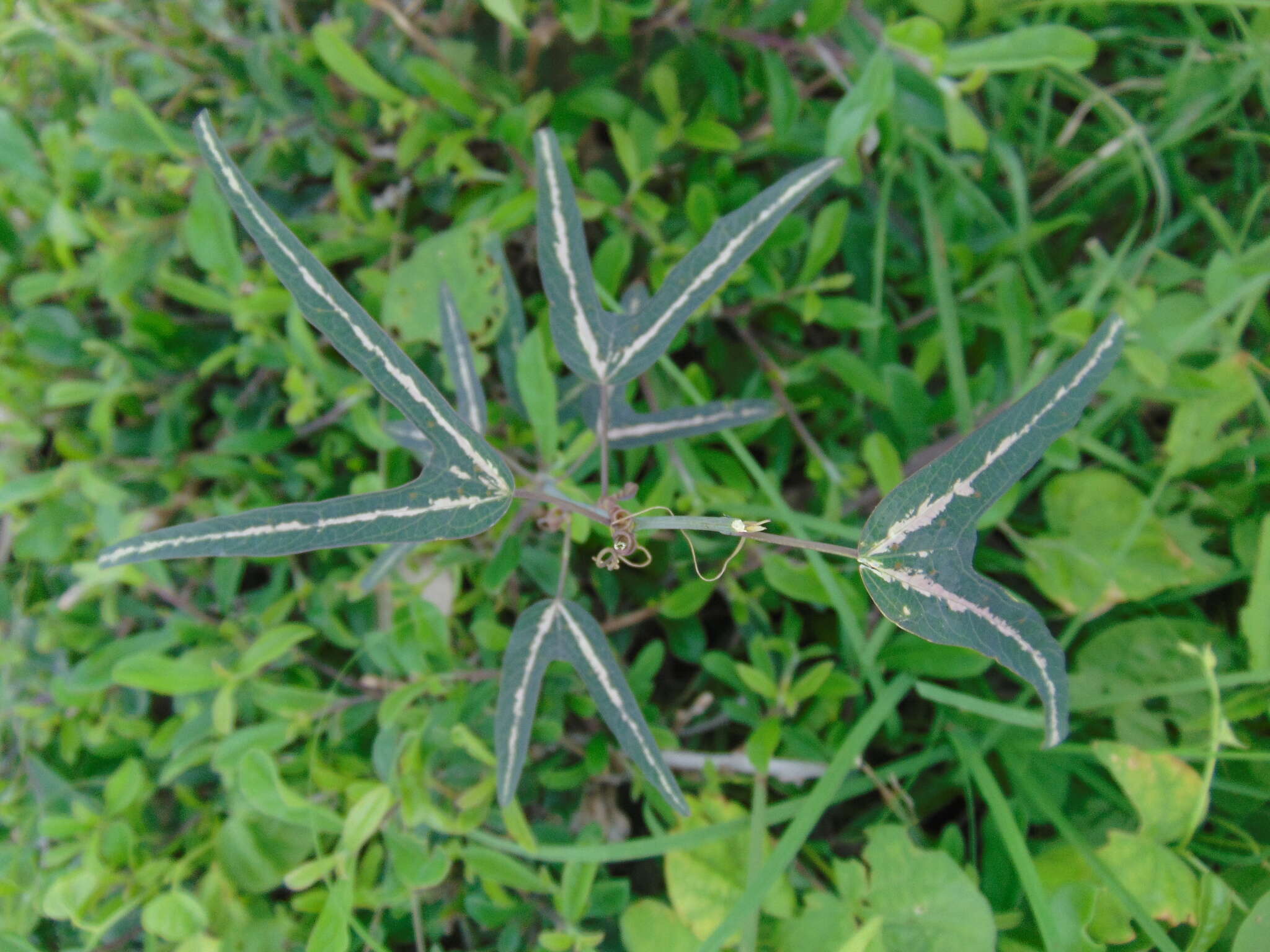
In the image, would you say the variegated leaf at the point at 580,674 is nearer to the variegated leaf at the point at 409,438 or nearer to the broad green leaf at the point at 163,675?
the variegated leaf at the point at 409,438

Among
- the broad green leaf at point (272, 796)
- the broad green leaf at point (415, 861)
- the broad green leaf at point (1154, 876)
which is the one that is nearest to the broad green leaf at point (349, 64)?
the broad green leaf at point (272, 796)

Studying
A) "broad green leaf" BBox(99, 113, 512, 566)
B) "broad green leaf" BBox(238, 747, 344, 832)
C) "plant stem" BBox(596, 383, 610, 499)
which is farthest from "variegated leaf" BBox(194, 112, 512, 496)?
"broad green leaf" BBox(238, 747, 344, 832)

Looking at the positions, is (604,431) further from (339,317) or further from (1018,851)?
(1018,851)

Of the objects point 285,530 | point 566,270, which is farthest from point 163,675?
point 566,270

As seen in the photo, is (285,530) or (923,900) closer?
(285,530)

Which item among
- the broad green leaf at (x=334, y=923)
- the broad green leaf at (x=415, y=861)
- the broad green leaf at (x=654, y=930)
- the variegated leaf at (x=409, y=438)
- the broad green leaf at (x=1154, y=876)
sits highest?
the variegated leaf at (x=409, y=438)
